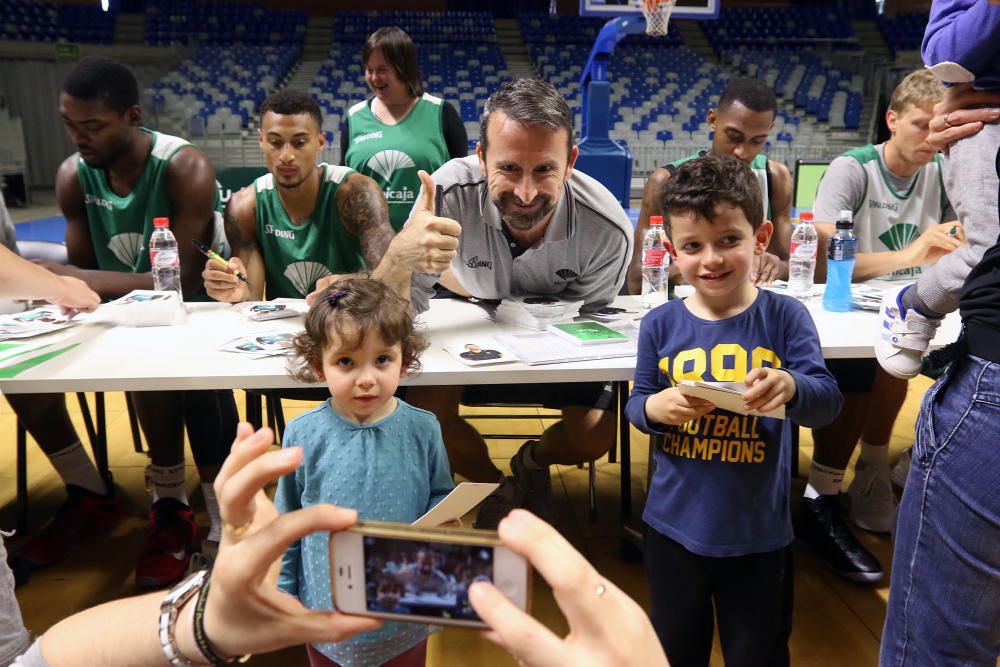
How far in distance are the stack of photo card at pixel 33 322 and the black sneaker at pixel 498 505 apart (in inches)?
59.4

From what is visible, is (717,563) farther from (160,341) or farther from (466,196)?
(160,341)

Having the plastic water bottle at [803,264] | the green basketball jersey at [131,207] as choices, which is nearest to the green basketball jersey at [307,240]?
the green basketball jersey at [131,207]

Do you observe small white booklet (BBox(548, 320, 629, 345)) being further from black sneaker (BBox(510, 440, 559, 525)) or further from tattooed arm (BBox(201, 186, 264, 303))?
A: tattooed arm (BBox(201, 186, 264, 303))

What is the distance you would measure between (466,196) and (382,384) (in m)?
1.20

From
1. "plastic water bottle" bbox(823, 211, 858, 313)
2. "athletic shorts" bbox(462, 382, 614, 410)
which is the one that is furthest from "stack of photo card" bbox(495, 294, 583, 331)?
"plastic water bottle" bbox(823, 211, 858, 313)

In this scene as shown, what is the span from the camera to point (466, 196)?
8.04 ft

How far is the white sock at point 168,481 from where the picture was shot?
2660 millimetres

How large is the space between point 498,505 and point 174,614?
1.87 m

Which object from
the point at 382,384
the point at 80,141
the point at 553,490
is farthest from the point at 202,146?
the point at 382,384

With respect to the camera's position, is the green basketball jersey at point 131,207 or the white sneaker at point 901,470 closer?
the green basketball jersey at point 131,207

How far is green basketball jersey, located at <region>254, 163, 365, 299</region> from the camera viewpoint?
9.43ft

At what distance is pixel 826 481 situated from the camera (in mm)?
2691

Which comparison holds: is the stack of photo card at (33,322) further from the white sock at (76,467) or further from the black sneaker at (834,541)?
the black sneaker at (834,541)

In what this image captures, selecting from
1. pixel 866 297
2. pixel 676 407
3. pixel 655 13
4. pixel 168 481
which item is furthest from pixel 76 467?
pixel 655 13
